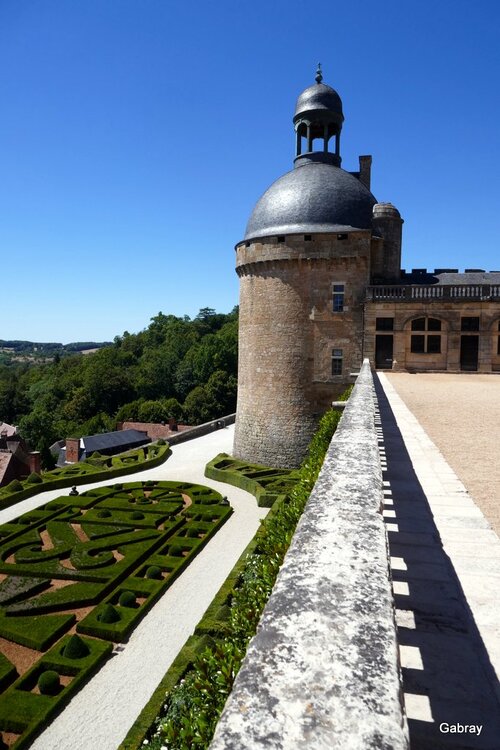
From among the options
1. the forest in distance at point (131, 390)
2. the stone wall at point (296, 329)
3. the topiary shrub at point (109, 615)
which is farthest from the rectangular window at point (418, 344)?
the forest in distance at point (131, 390)

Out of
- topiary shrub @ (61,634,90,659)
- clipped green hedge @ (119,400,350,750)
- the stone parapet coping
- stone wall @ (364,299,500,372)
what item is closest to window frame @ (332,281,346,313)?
stone wall @ (364,299,500,372)

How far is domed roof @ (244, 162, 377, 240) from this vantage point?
2178 centimetres

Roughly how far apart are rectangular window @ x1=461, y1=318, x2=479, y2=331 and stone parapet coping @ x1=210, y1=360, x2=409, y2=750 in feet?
67.4

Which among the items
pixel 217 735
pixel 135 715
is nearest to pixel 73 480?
pixel 135 715

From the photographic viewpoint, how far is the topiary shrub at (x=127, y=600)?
12.8 m

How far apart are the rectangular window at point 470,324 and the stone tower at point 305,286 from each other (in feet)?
13.0

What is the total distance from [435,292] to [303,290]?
18.5 ft

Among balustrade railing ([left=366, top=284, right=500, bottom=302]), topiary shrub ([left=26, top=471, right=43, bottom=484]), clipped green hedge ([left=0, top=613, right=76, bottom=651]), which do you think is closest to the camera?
clipped green hedge ([left=0, top=613, right=76, bottom=651])

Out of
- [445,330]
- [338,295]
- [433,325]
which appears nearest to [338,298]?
[338,295]

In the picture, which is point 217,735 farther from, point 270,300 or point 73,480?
point 73,480

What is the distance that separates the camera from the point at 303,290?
2228 centimetres

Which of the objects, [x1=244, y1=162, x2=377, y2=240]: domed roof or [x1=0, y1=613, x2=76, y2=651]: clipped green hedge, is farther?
[x1=244, y1=162, x2=377, y2=240]: domed roof

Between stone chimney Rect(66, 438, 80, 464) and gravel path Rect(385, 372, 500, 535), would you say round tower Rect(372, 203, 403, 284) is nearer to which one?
gravel path Rect(385, 372, 500, 535)

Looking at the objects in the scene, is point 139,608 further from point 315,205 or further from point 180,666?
point 315,205
